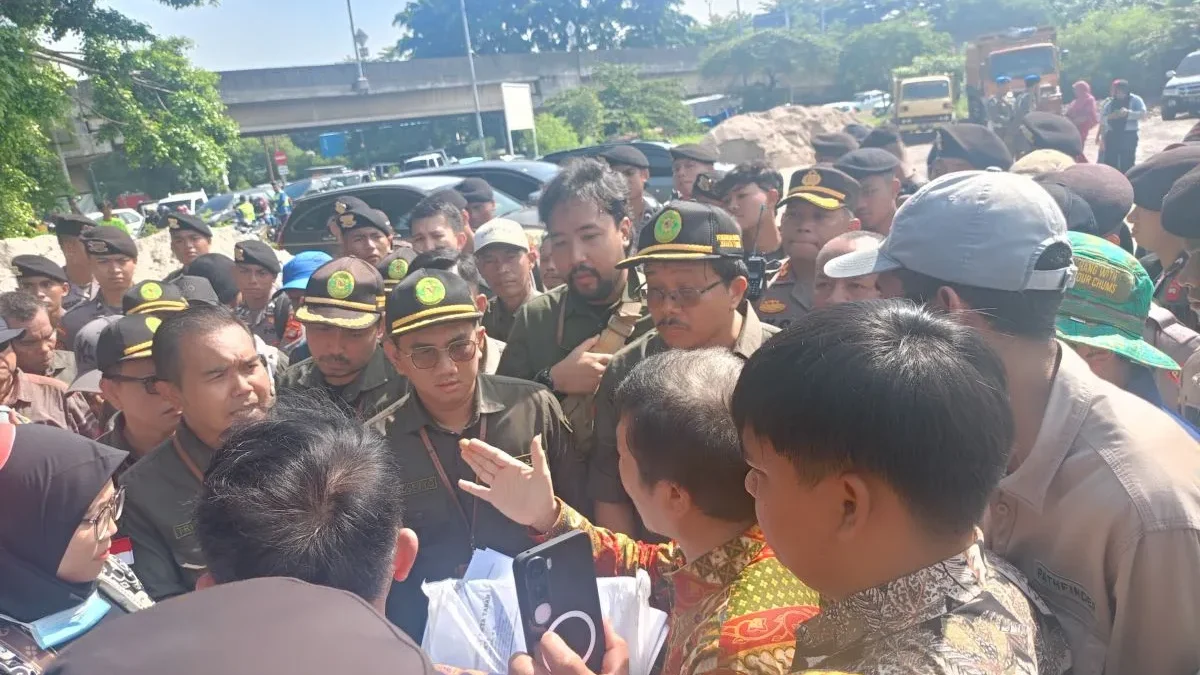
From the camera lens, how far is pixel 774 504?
3.96ft

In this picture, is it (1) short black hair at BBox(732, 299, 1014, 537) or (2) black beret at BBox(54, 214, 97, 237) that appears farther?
(2) black beret at BBox(54, 214, 97, 237)

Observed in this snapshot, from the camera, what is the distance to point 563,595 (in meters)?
1.64

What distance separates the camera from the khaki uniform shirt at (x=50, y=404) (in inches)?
140

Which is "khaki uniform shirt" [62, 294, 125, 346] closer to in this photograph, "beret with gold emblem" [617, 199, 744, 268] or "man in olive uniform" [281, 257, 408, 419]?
"man in olive uniform" [281, 257, 408, 419]

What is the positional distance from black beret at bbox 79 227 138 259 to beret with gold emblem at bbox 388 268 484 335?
3684 mm

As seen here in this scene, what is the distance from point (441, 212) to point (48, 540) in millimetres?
3662

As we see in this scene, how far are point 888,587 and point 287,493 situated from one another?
42.9 inches

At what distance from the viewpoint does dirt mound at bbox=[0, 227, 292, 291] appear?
863 cm

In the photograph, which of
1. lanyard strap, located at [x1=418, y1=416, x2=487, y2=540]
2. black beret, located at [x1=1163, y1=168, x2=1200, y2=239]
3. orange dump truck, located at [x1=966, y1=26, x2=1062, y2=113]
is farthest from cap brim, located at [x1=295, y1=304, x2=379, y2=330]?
orange dump truck, located at [x1=966, y1=26, x2=1062, y2=113]

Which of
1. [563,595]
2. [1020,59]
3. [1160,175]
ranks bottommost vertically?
[563,595]

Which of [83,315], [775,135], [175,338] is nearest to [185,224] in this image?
[83,315]

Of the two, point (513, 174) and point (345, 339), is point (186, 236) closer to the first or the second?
point (345, 339)

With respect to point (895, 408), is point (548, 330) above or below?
below

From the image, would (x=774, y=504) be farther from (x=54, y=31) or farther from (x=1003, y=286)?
(x=54, y=31)
